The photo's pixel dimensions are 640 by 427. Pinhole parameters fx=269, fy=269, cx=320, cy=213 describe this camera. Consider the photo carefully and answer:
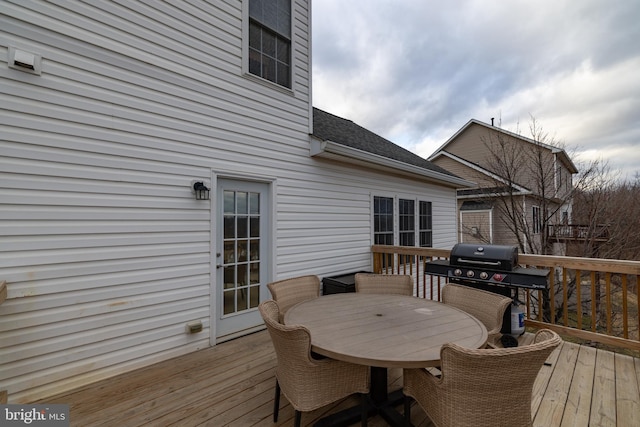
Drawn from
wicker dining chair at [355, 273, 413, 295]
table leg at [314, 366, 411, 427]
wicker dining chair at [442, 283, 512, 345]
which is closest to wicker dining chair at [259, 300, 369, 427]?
table leg at [314, 366, 411, 427]

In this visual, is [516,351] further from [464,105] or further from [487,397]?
[464,105]

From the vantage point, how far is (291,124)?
4207 millimetres

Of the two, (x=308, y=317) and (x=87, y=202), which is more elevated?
(x=87, y=202)

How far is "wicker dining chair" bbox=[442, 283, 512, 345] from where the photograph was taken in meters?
2.15

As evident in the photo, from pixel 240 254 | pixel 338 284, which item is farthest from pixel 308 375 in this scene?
pixel 338 284

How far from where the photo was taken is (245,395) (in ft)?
7.51

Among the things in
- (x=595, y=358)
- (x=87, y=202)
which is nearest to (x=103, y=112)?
(x=87, y=202)

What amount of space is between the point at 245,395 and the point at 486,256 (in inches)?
116

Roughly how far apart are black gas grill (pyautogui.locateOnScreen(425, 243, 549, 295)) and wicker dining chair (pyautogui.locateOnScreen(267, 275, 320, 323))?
1724mm

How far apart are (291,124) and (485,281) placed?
3.40m

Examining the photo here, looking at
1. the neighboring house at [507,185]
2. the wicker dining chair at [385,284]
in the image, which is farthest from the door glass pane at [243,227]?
the neighboring house at [507,185]

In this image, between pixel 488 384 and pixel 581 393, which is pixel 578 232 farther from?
pixel 488 384

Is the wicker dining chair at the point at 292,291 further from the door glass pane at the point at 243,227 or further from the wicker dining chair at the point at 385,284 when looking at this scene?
the door glass pane at the point at 243,227

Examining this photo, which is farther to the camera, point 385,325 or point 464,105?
point 464,105
